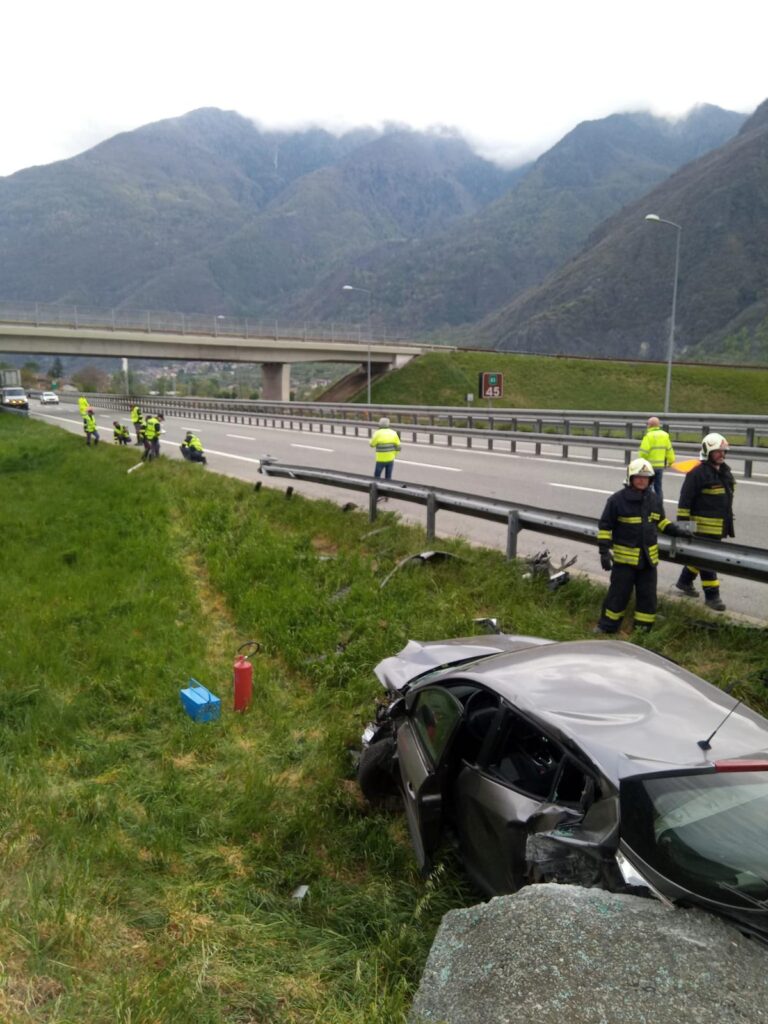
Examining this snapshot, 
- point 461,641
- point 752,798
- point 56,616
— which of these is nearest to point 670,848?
point 752,798

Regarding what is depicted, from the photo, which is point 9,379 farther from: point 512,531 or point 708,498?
point 708,498

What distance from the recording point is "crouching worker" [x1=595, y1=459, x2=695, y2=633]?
658cm

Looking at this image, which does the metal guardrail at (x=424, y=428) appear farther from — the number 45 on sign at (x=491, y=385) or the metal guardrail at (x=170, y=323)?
the metal guardrail at (x=170, y=323)

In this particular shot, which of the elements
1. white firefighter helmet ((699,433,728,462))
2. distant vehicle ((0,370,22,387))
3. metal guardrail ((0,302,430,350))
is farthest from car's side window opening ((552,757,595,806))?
distant vehicle ((0,370,22,387))

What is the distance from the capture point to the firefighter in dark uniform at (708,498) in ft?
25.0

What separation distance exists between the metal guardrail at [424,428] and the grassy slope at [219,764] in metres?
8.94

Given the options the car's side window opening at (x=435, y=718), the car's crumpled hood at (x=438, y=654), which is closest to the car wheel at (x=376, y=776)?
the car's crumpled hood at (x=438, y=654)

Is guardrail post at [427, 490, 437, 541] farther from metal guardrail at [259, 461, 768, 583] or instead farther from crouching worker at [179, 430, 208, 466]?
crouching worker at [179, 430, 208, 466]

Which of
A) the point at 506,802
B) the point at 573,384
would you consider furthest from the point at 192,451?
the point at 573,384

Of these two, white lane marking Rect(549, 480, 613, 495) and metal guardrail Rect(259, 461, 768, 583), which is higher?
metal guardrail Rect(259, 461, 768, 583)

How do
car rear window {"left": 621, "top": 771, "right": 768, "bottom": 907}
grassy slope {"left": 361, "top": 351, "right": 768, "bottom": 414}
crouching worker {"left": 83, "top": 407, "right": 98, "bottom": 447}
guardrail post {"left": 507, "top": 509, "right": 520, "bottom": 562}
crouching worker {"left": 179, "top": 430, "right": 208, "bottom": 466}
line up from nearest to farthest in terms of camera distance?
car rear window {"left": 621, "top": 771, "right": 768, "bottom": 907} < guardrail post {"left": 507, "top": 509, "right": 520, "bottom": 562} < crouching worker {"left": 179, "top": 430, "right": 208, "bottom": 466} < crouching worker {"left": 83, "top": 407, "right": 98, "bottom": 447} < grassy slope {"left": 361, "top": 351, "right": 768, "bottom": 414}

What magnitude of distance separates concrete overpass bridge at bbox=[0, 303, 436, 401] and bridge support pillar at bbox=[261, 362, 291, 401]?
7 cm

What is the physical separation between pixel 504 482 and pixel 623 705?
12242mm

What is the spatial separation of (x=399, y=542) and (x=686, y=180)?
523ft
